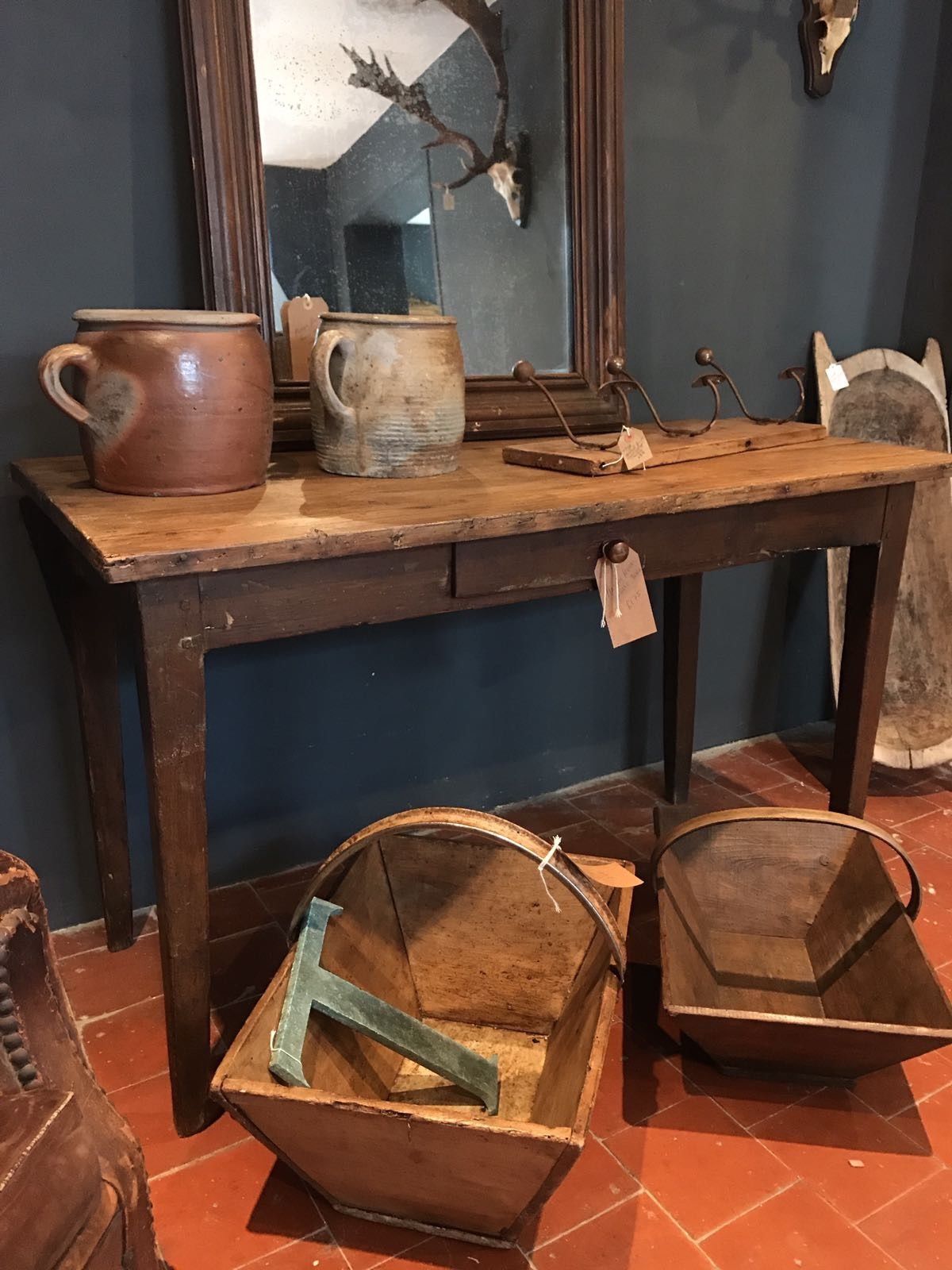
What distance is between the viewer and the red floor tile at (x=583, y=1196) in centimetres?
111

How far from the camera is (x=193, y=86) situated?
51.5 inches

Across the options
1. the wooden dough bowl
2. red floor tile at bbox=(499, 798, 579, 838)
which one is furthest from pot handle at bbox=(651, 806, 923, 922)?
the wooden dough bowl

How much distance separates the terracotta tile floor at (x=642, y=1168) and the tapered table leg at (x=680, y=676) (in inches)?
20.1

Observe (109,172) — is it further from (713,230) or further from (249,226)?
(713,230)

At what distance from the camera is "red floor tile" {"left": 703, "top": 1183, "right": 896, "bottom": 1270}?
1072 mm

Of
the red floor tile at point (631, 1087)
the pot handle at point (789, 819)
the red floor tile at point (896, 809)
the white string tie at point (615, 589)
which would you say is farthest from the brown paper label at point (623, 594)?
the red floor tile at point (896, 809)

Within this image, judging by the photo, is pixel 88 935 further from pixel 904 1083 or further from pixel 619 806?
pixel 904 1083

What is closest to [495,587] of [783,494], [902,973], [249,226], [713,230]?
[783,494]

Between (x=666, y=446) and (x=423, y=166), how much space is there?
59cm

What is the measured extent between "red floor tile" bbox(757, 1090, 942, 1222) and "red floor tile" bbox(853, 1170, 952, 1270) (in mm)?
14

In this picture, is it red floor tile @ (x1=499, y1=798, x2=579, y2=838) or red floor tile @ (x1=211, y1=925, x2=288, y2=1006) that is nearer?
red floor tile @ (x1=211, y1=925, x2=288, y2=1006)

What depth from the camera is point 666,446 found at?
1.50 metres

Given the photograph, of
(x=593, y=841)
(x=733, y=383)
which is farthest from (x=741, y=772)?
(x=733, y=383)

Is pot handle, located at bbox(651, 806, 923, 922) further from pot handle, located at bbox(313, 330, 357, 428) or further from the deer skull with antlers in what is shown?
the deer skull with antlers
